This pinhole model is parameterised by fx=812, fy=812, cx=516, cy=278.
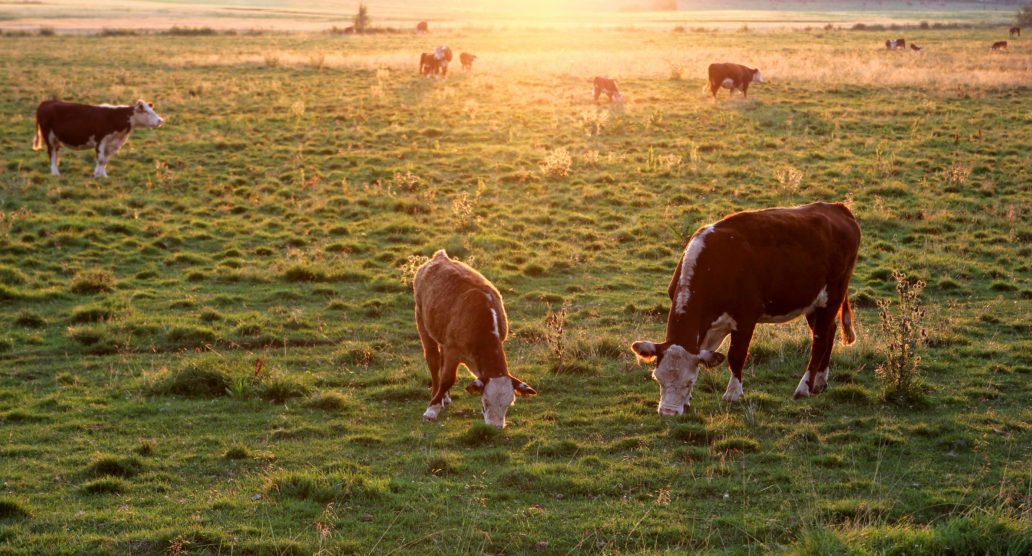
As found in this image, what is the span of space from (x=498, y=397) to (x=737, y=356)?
→ 110 inches

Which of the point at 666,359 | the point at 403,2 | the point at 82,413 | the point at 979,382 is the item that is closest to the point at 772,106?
the point at 979,382

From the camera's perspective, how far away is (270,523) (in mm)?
6555

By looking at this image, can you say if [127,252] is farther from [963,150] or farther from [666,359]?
[963,150]

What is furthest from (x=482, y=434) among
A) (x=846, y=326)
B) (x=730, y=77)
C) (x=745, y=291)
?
(x=730, y=77)

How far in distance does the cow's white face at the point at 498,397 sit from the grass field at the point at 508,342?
267mm

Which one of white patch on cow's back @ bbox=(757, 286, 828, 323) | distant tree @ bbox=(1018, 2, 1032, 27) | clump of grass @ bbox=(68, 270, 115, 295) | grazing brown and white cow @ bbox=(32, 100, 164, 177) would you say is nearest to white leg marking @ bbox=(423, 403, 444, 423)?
white patch on cow's back @ bbox=(757, 286, 828, 323)

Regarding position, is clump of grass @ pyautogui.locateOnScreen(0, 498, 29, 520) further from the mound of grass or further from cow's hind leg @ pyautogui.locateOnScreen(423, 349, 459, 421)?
cow's hind leg @ pyautogui.locateOnScreen(423, 349, 459, 421)

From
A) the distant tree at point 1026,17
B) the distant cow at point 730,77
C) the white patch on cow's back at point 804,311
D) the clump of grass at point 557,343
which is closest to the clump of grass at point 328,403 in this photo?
the clump of grass at point 557,343

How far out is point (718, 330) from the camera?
9188mm

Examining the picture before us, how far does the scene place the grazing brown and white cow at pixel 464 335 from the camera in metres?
8.43

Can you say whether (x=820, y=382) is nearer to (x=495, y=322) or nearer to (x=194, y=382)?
(x=495, y=322)

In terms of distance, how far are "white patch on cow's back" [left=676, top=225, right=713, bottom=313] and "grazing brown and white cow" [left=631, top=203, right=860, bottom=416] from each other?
11 mm

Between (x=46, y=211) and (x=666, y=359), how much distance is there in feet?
52.0

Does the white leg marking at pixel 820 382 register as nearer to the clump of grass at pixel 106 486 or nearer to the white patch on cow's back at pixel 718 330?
the white patch on cow's back at pixel 718 330
